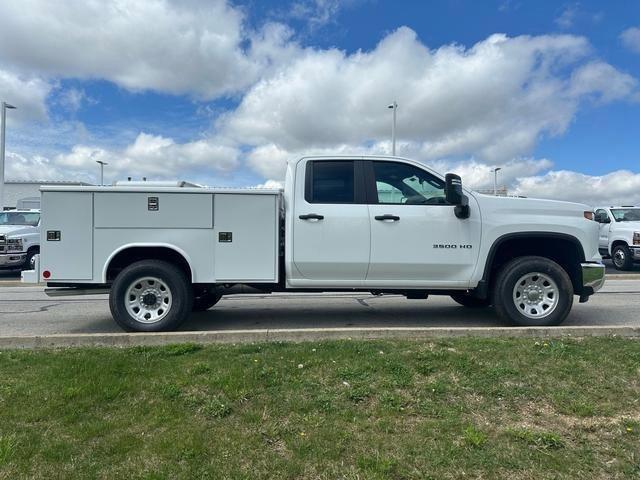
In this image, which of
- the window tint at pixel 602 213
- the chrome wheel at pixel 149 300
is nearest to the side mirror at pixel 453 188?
the chrome wheel at pixel 149 300

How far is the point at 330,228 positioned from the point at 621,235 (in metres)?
13.9

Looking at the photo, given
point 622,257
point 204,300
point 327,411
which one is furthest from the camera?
point 622,257

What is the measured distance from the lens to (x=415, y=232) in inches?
243

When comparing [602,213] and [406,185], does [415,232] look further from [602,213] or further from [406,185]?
[602,213]

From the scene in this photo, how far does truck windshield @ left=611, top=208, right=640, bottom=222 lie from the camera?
17.2 meters

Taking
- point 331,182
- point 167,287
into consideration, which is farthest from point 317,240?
point 167,287

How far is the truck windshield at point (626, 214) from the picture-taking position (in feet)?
56.5

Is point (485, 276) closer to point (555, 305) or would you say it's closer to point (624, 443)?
point (555, 305)

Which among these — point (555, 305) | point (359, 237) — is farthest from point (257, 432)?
point (555, 305)

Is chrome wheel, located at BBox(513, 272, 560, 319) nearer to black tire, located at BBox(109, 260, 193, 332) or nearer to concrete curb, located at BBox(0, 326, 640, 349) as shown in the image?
concrete curb, located at BBox(0, 326, 640, 349)

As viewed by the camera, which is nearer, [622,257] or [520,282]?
[520,282]

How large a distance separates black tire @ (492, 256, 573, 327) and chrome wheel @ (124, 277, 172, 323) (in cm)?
387

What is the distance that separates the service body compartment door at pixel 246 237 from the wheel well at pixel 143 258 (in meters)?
0.45

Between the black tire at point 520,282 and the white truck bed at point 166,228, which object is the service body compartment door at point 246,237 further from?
the black tire at point 520,282
